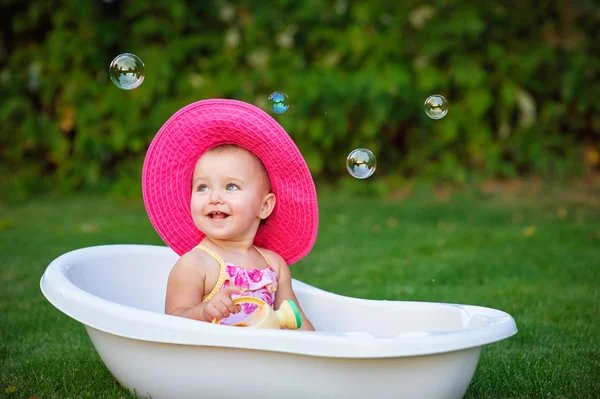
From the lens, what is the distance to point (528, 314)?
11.2 feet

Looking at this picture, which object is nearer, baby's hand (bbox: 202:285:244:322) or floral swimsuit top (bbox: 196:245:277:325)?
baby's hand (bbox: 202:285:244:322)

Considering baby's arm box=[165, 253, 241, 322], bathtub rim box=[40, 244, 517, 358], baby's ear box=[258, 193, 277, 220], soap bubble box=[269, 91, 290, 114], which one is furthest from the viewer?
soap bubble box=[269, 91, 290, 114]

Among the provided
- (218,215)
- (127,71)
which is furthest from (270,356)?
(127,71)

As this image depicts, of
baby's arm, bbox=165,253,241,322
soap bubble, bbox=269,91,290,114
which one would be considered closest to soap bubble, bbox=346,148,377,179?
soap bubble, bbox=269,91,290,114

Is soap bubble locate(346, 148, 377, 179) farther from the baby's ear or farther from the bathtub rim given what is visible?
the bathtub rim

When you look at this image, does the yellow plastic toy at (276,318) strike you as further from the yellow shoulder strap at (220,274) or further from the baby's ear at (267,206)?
the baby's ear at (267,206)

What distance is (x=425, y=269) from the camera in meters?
4.23

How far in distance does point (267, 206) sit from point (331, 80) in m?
3.68

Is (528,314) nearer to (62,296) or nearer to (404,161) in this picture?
(62,296)

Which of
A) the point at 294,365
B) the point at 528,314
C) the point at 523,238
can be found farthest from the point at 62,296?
the point at 523,238

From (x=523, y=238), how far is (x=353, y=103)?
6.30ft

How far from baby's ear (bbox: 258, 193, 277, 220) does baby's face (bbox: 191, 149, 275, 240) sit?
6 centimetres

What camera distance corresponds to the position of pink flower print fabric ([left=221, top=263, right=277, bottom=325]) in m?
2.39

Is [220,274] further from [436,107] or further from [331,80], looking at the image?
[331,80]
